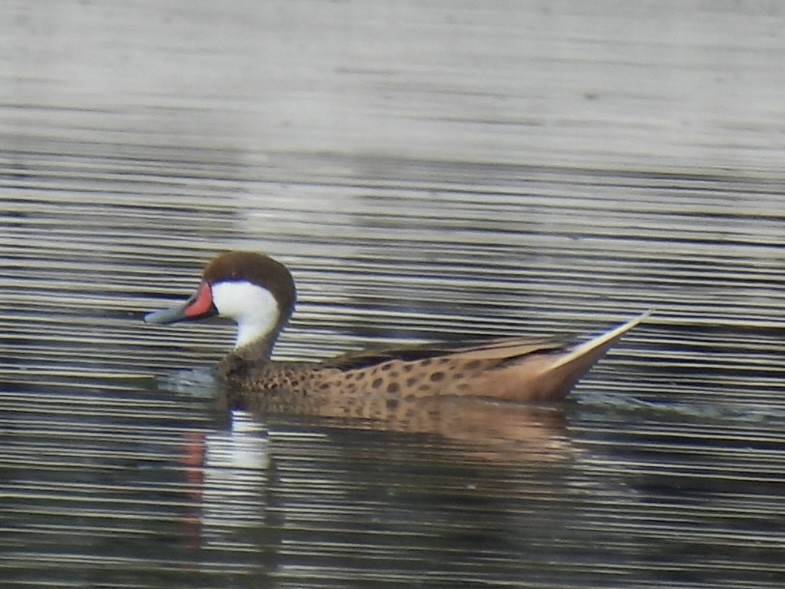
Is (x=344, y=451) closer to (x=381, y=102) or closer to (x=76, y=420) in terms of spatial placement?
(x=76, y=420)

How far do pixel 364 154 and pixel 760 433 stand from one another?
10378 millimetres

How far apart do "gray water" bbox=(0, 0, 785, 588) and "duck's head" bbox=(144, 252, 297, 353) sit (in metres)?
0.25

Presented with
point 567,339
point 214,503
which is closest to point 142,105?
point 567,339

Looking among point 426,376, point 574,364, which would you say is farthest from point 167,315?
point 574,364

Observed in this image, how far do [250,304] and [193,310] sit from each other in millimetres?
262

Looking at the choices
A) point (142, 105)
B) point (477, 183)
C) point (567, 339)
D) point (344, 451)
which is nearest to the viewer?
point (344, 451)

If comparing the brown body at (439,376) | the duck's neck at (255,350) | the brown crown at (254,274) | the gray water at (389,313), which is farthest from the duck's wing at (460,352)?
the brown crown at (254,274)

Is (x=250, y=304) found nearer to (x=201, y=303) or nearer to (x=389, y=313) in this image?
(x=201, y=303)

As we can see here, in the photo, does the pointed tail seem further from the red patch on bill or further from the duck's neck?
the red patch on bill

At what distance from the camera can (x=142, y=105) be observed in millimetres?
23484

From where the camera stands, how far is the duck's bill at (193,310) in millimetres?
11438

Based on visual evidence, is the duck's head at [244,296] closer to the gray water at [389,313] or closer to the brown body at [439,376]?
the gray water at [389,313]

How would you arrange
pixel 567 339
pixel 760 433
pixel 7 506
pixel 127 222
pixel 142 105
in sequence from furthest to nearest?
1. pixel 142 105
2. pixel 127 222
3. pixel 567 339
4. pixel 760 433
5. pixel 7 506

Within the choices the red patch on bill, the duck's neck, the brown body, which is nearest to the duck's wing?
the brown body
